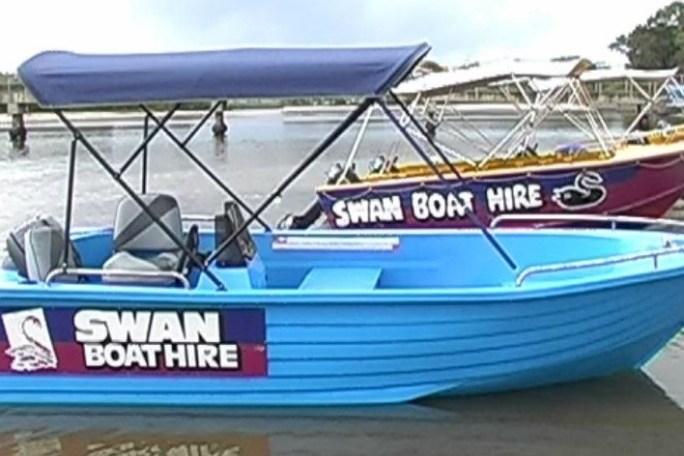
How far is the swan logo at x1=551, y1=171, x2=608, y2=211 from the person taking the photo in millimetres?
12664

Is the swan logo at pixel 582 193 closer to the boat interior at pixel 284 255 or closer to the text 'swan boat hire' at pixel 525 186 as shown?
the text 'swan boat hire' at pixel 525 186

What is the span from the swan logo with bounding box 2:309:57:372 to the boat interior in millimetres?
213

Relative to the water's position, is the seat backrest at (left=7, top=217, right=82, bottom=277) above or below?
above

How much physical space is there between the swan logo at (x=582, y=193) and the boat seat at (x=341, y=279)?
5.15 m

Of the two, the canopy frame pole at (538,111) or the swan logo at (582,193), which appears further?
the canopy frame pole at (538,111)

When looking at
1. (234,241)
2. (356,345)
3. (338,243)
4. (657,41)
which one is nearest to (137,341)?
(234,241)

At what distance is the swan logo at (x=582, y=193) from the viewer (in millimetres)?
12664

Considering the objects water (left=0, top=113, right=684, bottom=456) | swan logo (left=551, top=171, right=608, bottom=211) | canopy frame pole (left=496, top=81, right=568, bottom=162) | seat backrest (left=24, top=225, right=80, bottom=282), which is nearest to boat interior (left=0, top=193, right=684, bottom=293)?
seat backrest (left=24, top=225, right=80, bottom=282)

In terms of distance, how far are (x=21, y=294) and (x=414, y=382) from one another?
261 centimetres

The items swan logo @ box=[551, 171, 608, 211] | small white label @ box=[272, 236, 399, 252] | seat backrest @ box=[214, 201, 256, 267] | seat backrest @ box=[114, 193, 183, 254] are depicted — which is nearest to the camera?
seat backrest @ box=[214, 201, 256, 267]

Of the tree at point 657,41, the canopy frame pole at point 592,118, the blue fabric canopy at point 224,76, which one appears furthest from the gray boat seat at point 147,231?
the tree at point 657,41

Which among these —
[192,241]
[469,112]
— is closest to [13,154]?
[469,112]

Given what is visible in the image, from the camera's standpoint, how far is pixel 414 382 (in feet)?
22.4

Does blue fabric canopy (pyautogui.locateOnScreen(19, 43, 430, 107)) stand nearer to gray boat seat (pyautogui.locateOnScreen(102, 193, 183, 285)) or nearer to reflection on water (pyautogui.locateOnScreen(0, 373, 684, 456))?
gray boat seat (pyautogui.locateOnScreen(102, 193, 183, 285))
